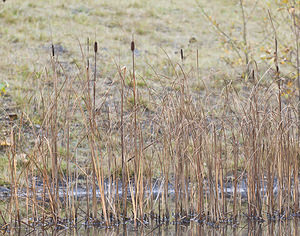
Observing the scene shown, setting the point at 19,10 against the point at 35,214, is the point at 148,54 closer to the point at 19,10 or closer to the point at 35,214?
the point at 19,10

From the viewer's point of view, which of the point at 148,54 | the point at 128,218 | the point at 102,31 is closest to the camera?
the point at 128,218

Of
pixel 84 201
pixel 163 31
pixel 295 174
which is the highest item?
pixel 163 31

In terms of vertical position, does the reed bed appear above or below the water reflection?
above

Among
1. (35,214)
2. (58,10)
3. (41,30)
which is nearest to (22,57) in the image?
(41,30)

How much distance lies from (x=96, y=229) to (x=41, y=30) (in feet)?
29.0

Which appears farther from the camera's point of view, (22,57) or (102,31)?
(102,31)

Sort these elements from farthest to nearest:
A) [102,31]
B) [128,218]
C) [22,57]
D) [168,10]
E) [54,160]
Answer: [168,10] → [102,31] → [22,57] → [128,218] → [54,160]

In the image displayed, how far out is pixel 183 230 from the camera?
4086 millimetres

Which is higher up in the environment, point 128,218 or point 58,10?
point 58,10

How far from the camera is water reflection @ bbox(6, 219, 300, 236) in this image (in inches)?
155

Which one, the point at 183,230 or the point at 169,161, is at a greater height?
the point at 169,161

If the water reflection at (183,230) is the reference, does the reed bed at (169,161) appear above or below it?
above

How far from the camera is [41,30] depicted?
12023mm

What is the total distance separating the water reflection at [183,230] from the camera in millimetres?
3947
